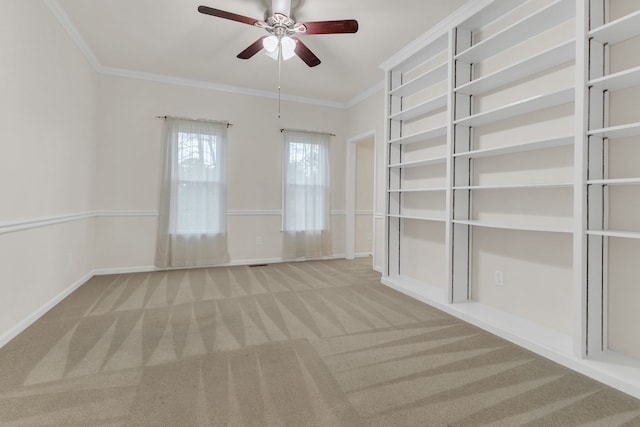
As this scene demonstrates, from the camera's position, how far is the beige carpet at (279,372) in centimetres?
139

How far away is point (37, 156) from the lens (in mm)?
2414

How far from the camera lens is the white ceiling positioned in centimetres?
267

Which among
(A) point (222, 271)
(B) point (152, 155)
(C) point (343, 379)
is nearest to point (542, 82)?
(C) point (343, 379)

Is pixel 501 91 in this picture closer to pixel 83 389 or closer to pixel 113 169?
pixel 83 389

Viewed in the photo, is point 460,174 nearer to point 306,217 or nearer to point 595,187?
point 595,187

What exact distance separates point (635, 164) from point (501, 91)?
1.14 meters

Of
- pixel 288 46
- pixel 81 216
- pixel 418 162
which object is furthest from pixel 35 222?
pixel 418 162

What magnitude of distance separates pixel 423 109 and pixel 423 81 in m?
0.32

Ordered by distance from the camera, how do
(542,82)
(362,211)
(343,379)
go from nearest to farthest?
(343,379)
(542,82)
(362,211)

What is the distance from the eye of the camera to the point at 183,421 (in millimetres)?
1327

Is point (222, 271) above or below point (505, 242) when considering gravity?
below

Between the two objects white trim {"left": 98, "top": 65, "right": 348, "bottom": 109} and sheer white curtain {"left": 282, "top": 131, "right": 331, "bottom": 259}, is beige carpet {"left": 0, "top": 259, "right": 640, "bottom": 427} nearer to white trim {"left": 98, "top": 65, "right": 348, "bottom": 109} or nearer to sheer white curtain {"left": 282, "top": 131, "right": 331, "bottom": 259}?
sheer white curtain {"left": 282, "top": 131, "right": 331, "bottom": 259}

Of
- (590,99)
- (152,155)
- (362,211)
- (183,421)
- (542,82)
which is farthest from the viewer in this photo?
(362,211)

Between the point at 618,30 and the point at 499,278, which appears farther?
the point at 499,278
